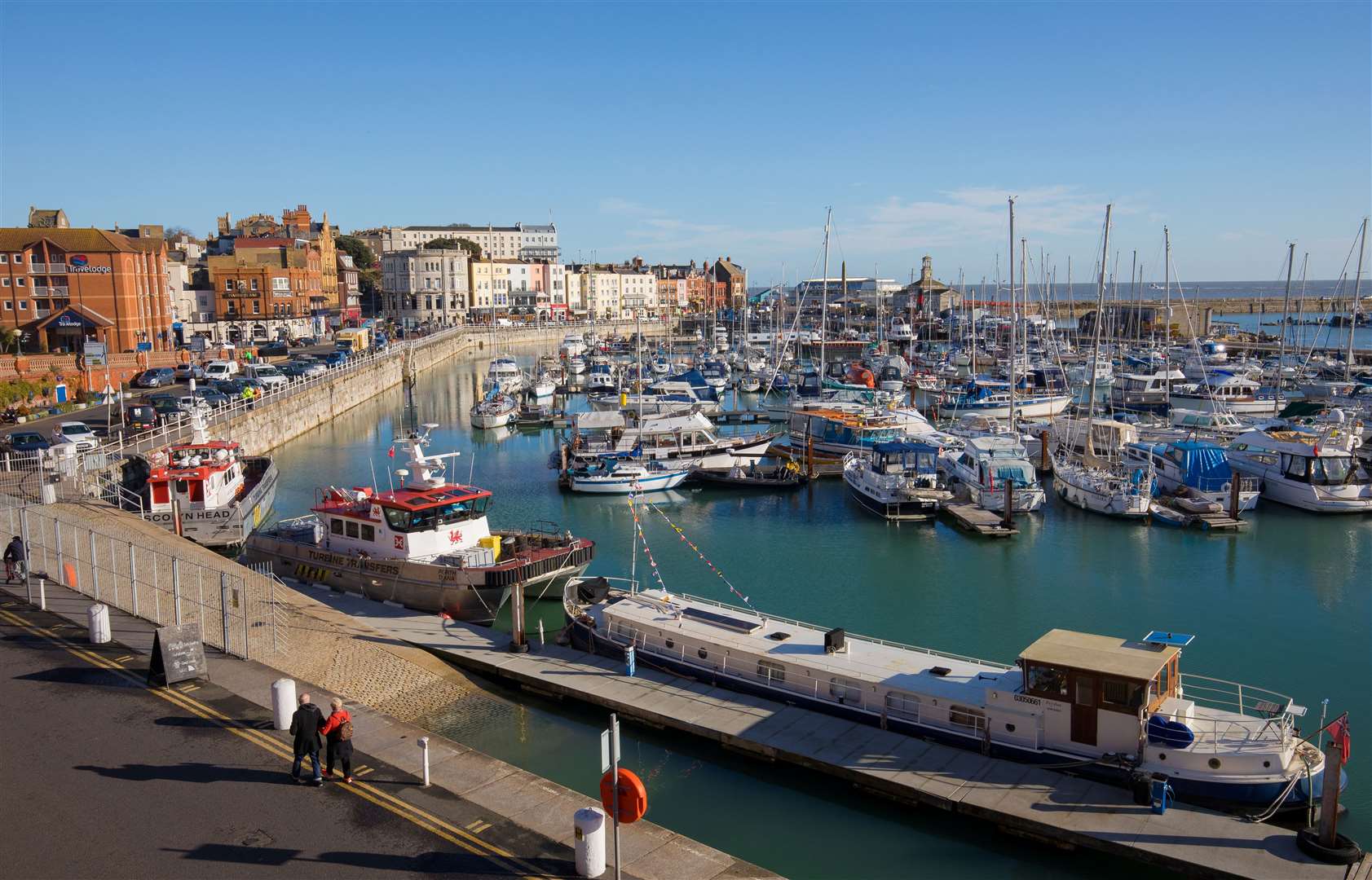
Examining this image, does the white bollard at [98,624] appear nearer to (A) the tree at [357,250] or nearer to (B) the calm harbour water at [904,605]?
(B) the calm harbour water at [904,605]

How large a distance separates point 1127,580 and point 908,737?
57.0ft

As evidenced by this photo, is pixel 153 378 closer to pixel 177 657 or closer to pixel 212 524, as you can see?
pixel 212 524

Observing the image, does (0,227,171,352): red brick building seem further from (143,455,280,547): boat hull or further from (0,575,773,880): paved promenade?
(0,575,773,880): paved promenade

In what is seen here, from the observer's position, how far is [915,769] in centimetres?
1748

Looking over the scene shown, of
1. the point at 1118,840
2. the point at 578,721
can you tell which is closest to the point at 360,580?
the point at 578,721

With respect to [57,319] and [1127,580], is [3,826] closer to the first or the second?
[1127,580]

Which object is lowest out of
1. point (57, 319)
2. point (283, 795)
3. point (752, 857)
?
point (752, 857)

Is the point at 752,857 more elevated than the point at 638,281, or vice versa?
the point at 638,281

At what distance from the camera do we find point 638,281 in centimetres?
18412

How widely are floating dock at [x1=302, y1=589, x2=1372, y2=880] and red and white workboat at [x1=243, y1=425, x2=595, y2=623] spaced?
68.7 inches

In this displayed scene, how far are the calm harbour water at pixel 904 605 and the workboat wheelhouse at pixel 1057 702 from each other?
5.83 feet

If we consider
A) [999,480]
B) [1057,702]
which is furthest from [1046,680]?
[999,480]

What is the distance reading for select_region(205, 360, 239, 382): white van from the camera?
68125 millimetres

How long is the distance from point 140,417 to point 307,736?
40199 mm
